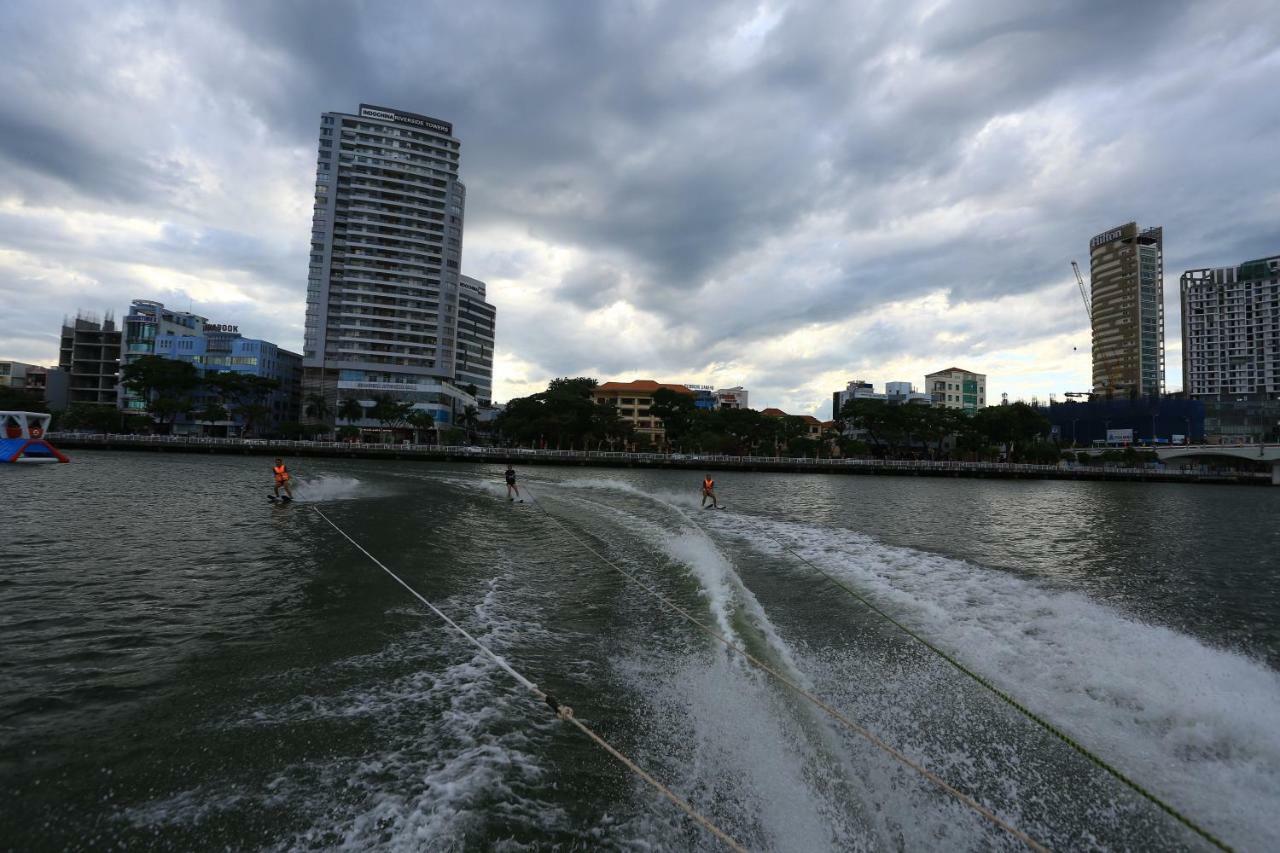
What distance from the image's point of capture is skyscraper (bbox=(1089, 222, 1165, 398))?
162375 millimetres

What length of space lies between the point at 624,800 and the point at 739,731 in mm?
1465

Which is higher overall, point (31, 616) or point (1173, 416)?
point (1173, 416)

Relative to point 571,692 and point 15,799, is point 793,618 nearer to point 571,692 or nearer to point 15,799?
point 571,692

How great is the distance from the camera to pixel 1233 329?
16288 centimetres

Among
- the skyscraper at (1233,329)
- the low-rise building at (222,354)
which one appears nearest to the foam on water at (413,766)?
the low-rise building at (222,354)

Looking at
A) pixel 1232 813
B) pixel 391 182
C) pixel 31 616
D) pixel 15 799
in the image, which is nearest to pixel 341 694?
pixel 15 799

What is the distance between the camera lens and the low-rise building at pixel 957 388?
469 feet

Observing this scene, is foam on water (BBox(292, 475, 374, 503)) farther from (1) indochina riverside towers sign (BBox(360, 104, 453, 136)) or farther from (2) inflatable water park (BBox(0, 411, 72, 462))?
(1) indochina riverside towers sign (BBox(360, 104, 453, 136))

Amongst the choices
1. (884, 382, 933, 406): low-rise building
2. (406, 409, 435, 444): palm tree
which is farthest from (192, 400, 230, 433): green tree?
(884, 382, 933, 406): low-rise building

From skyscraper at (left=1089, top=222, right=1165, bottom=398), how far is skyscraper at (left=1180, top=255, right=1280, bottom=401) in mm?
14831

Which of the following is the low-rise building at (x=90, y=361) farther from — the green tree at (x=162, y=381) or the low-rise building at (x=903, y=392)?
the low-rise building at (x=903, y=392)

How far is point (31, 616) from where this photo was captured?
7969 millimetres

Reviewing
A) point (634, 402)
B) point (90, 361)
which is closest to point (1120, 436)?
point (634, 402)

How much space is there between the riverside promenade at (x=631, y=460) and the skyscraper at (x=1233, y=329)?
10917cm
